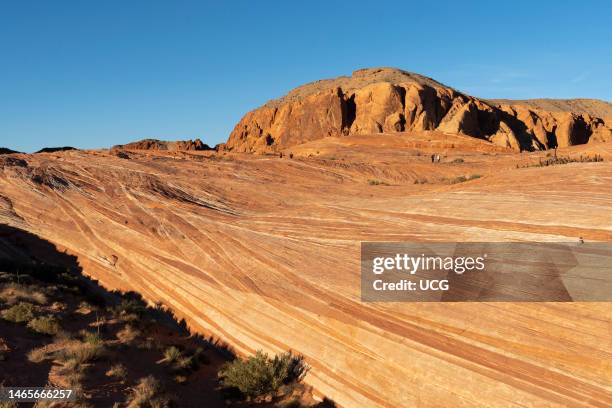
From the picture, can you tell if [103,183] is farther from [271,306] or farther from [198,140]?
[198,140]

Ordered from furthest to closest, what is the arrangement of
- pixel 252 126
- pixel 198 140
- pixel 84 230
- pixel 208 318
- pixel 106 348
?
pixel 252 126 < pixel 198 140 < pixel 84 230 < pixel 208 318 < pixel 106 348

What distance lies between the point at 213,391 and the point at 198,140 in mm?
63101

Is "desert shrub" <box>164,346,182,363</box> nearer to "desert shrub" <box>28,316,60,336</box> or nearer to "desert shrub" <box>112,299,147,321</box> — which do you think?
"desert shrub" <box>112,299,147,321</box>

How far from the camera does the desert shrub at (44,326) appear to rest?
10.4 m

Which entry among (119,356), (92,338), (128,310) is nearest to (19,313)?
(92,338)

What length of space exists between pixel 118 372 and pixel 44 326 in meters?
2.62

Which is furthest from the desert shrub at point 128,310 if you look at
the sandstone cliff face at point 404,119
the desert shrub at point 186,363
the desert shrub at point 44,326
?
the sandstone cliff face at point 404,119

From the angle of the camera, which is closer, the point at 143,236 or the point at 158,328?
the point at 158,328

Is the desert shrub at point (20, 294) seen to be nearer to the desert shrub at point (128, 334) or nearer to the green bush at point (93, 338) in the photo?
the green bush at point (93, 338)

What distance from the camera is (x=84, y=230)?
15.0m

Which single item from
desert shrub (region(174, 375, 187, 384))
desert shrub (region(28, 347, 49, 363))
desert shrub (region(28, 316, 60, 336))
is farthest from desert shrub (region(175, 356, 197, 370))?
desert shrub (region(28, 316, 60, 336))

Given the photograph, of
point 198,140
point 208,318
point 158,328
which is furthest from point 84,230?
point 198,140

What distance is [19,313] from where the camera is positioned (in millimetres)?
10812

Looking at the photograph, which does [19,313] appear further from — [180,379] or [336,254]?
[336,254]
